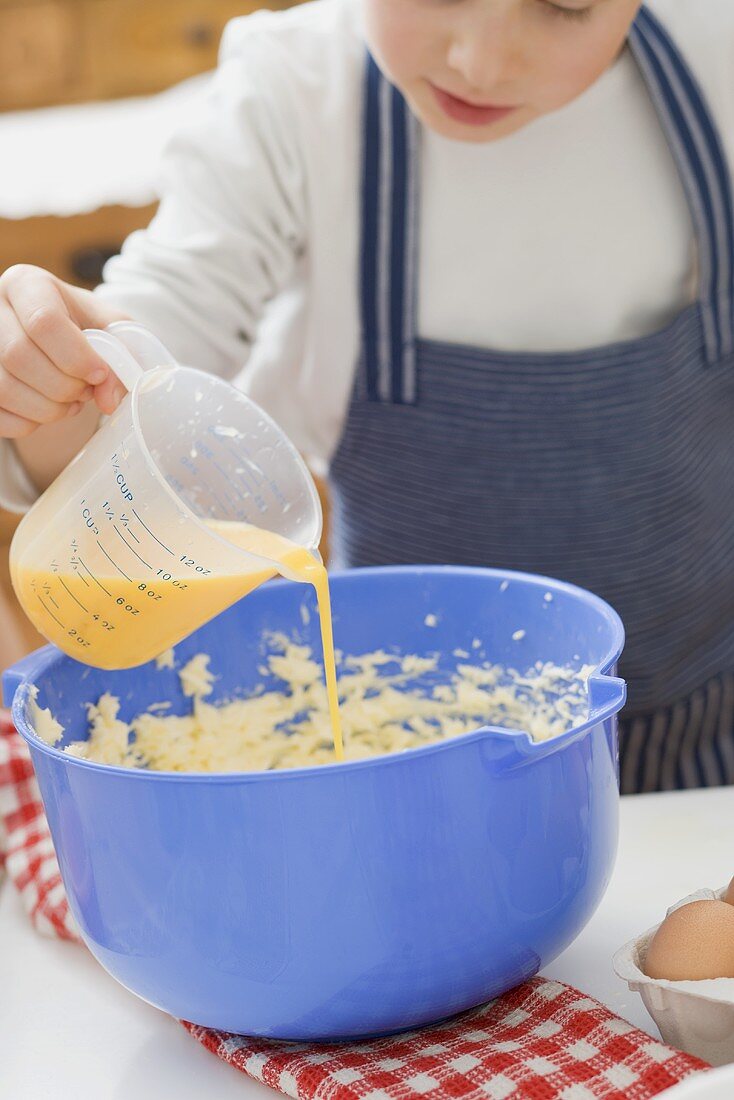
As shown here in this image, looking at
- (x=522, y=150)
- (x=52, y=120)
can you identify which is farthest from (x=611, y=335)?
(x=52, y=120)

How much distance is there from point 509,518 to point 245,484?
383 mm

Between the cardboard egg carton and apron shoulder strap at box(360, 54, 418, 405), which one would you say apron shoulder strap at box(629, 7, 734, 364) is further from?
the cardboard egg carton

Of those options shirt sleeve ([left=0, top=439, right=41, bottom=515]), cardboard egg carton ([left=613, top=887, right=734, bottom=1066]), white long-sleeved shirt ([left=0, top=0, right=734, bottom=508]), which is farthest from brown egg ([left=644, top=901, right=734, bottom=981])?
white long-sleeved shirt ([left=0, top=0, right=734, bottom=508])

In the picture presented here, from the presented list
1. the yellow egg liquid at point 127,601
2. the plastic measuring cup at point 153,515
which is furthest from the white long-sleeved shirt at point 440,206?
the yellow egg liquid at point 127,601

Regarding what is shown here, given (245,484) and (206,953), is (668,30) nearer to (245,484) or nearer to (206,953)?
(245,484)

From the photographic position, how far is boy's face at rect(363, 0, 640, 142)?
875mm

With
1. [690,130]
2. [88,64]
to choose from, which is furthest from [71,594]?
[88,64]

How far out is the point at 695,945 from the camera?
2.00ft

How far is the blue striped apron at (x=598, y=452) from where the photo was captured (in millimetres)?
1104

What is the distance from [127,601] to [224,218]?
19.4 inches

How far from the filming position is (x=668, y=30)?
111cm

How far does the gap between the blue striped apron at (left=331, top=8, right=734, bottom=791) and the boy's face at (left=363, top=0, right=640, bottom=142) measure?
160mm

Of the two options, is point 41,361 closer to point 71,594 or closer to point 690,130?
point 71,594

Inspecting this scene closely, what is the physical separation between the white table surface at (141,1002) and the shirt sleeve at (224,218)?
0.49 metres
